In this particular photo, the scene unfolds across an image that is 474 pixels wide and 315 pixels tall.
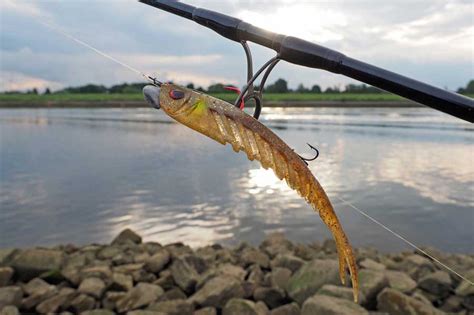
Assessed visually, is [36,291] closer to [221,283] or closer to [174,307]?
[174,307]

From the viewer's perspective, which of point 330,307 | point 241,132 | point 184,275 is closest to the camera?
point 241,132

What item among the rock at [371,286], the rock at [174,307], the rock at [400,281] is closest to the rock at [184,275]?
the rock at [174,307]

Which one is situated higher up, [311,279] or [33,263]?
[311,279]

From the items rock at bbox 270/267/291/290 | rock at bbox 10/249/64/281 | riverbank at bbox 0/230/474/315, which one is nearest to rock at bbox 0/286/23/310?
riverbank at bbox 0/230/474/315

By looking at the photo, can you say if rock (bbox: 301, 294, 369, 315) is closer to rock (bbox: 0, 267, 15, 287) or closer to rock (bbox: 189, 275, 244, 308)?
rock (bbox: 189, 275, 244, 308)

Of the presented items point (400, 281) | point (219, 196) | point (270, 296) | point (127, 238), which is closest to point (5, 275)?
point (127, 238)

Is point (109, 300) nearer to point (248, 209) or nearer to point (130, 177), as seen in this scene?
point (248, 209)
